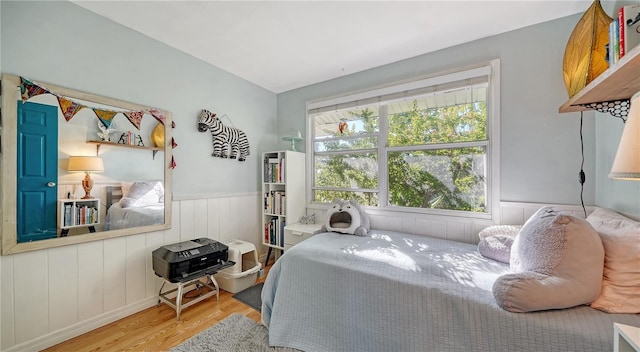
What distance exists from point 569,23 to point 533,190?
1281 mm

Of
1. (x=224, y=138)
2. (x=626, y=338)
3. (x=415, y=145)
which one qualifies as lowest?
(x=626, y=338)

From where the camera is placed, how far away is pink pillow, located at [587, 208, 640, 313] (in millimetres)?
945

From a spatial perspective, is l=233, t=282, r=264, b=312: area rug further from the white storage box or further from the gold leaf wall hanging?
the gold leaf wall hanging

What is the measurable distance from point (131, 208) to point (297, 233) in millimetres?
1517

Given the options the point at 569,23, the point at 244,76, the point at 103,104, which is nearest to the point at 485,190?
the point at 569,23

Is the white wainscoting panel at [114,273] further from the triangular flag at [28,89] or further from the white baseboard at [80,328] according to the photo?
the triangular flag at [28,89]

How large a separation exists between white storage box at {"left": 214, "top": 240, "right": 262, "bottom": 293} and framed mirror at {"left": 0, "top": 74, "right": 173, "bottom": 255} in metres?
0.70

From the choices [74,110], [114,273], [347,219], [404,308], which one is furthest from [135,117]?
[404,308]

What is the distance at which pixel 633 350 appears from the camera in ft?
2.30

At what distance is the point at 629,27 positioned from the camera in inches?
35.4

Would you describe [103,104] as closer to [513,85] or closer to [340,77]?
[340,77]

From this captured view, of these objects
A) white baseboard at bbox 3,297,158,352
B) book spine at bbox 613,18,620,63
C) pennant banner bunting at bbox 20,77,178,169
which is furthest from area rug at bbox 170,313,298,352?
book spine at bbox 613,18,620,63

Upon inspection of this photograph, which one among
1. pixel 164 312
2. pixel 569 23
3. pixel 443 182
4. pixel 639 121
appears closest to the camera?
pixel 639 121

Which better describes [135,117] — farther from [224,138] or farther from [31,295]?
[31,295]
